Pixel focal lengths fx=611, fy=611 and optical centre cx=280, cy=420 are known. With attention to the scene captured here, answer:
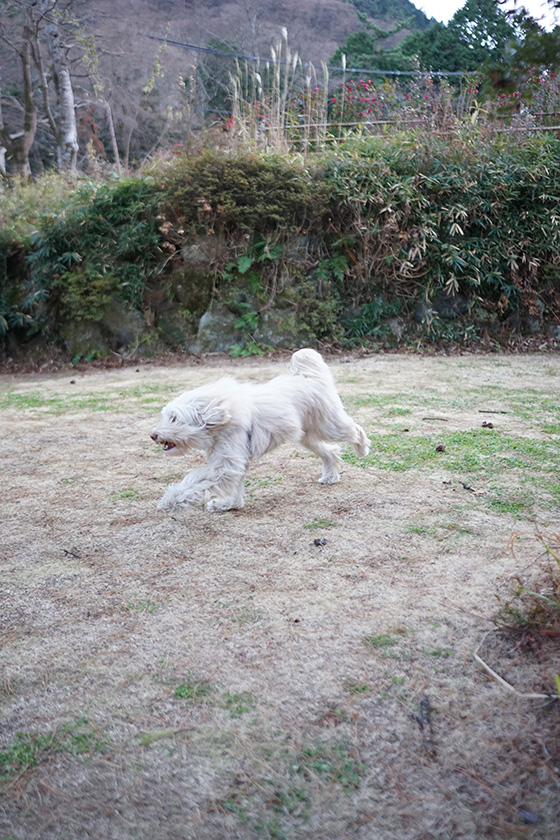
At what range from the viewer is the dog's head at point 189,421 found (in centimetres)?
375

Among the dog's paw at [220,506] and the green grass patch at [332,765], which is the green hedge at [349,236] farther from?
the green grass patch at [332,765]

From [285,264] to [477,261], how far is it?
3268 mm

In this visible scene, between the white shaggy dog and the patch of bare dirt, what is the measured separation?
0.61 ft

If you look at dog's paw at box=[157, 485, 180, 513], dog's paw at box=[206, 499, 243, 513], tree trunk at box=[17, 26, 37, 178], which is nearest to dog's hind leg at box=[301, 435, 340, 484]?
dog's paw at box=[206, 499, 243, 513]

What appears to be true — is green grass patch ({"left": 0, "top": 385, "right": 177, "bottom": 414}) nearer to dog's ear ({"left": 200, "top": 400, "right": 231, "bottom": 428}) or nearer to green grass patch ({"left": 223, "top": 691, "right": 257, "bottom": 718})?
dog's ear ({"left": 200, "top": 400, "right": 231, "bottom": 428})

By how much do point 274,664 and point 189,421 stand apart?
1771 mm

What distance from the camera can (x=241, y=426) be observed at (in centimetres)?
391

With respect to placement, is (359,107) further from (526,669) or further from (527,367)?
(526,669)

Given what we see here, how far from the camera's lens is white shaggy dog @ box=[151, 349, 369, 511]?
3785 mm

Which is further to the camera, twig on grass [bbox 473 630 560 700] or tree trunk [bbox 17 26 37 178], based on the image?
tree trunk [bbox 17 26 37 178]

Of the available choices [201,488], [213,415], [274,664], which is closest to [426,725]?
[274,664]

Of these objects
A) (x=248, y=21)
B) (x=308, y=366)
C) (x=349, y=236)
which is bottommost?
(x=308, y=366)

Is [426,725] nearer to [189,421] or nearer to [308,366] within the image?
[189,421]

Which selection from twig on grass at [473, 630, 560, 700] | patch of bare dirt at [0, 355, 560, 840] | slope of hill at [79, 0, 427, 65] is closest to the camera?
patch of bare dirt at [0, 355, 560, 840]
